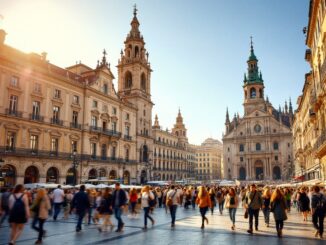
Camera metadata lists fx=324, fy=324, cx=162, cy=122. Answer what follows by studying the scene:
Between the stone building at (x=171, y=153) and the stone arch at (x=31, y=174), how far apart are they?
39.6m

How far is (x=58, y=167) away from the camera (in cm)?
3788

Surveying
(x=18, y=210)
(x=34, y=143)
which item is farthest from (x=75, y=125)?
(x=18, y=210)

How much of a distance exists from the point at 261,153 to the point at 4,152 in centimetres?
Answer: 6491

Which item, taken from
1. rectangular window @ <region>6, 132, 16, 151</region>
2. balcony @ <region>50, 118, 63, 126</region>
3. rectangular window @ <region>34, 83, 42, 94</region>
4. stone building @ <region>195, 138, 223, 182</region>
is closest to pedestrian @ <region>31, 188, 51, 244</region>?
rectangular window @ <region>6, 132, 16, 151</region>

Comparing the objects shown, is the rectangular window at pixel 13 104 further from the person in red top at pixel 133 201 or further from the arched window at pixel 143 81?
the arched window at pixel 143 81

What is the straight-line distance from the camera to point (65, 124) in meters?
40.0

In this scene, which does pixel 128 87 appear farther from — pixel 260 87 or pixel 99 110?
pixel 260 87

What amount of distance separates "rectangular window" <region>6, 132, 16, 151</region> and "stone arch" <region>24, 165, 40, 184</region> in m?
3.20

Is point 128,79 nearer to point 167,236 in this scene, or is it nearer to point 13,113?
point 13,113

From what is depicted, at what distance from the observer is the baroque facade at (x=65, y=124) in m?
33.1

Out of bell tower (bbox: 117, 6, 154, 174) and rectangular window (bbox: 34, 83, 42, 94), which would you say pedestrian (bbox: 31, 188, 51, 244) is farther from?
bell tower (bbox: 117, 6, 154, 174)

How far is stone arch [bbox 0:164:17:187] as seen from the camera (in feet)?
105

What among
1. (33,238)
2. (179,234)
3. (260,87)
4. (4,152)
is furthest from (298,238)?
(260,87)

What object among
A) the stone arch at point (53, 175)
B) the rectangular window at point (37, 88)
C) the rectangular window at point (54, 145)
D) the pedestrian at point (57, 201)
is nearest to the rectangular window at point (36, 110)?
the rectangular window at point (37, 88)
